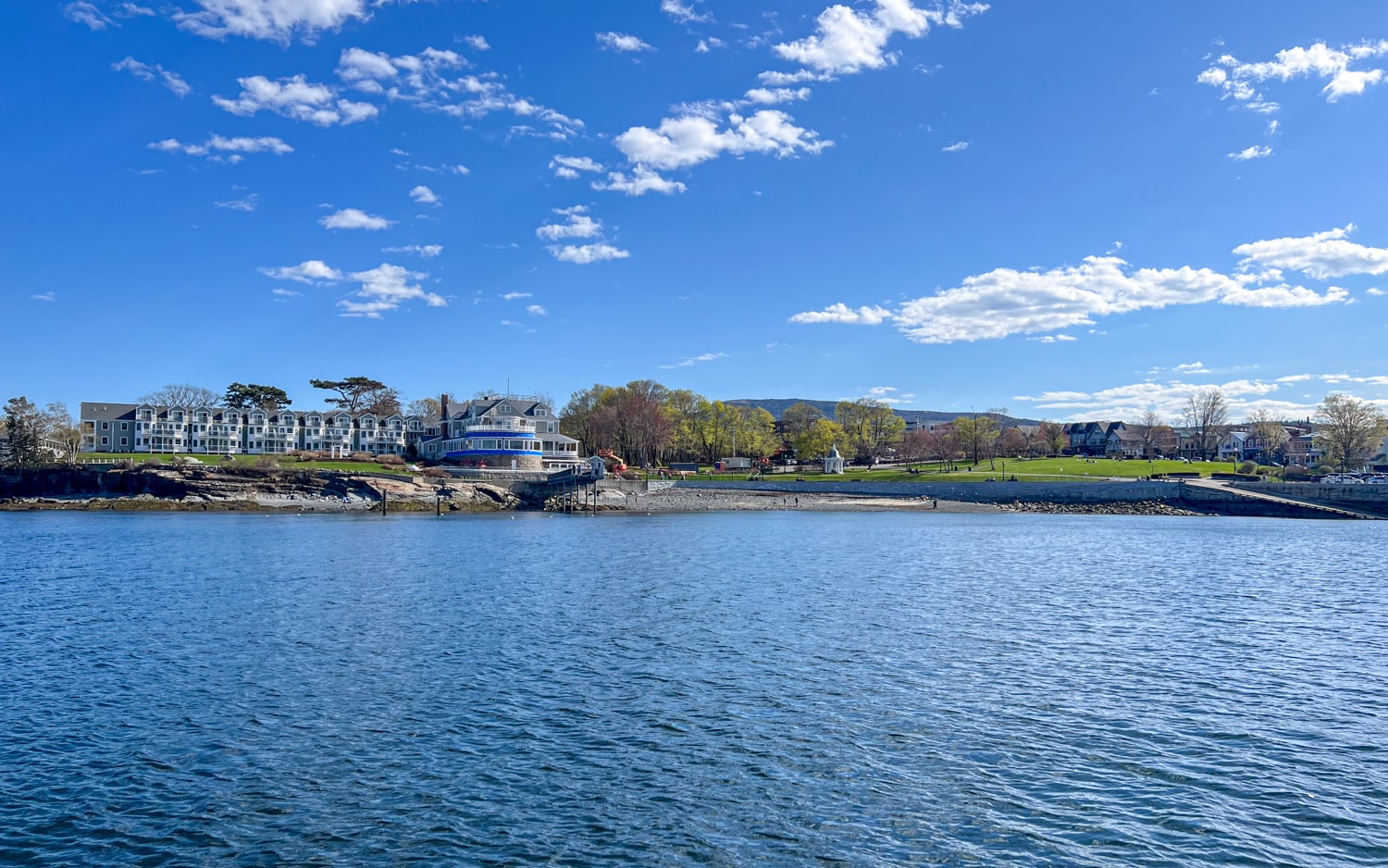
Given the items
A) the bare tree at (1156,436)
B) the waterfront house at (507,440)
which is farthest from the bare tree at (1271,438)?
the waterfront house at (507,440)

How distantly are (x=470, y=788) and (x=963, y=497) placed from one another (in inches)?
3241

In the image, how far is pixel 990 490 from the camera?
294 ft

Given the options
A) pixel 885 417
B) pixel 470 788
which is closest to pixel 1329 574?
pixel 470 788

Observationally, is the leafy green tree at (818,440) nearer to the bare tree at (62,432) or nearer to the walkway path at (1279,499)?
the walkway path at (1279,499)

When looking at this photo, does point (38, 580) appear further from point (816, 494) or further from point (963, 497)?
point (963, 497)

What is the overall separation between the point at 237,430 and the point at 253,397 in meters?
6.88

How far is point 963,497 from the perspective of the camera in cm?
8819

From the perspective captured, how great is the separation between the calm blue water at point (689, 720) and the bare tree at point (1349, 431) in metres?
93.0

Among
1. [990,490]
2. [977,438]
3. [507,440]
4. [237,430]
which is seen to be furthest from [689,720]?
[237,430]

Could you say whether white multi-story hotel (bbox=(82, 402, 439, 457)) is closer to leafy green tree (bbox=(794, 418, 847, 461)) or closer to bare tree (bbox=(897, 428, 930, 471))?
leafy green tree (bbox=(794, 418, 847, 461))

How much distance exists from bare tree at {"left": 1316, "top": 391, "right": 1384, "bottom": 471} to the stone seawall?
4060cm

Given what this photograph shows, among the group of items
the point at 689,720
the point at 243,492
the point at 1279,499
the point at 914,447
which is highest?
the point at 914,447

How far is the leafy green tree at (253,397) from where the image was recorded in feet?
406

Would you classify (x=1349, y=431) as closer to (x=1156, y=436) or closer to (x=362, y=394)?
(x=1156, y=436)
